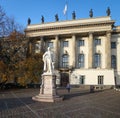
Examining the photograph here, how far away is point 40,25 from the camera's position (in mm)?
56000

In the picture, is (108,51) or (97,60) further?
(97,60)

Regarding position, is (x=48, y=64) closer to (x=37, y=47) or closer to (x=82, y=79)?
(x=82, y=79)

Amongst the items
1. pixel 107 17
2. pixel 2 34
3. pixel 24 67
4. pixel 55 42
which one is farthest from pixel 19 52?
pixel 107 17

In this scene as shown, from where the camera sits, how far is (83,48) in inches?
2094

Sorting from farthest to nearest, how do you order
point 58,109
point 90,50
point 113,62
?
point 113,62
point 90,50
point 58,109

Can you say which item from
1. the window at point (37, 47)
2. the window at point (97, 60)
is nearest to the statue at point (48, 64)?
the window at point (37, 47)

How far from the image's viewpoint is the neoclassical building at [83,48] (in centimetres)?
4919

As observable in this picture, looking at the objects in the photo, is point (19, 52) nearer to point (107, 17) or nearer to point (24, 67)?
point (24, 67)

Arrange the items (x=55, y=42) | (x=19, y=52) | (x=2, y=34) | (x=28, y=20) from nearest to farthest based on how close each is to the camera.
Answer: (x=2, y=34), (x=19, y=52), (x=55, y=42), (x=28, y=20)

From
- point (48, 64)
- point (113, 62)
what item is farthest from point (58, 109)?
point (113, 62)

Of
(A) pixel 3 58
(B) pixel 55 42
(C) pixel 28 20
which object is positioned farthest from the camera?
(C) pixel 28 20

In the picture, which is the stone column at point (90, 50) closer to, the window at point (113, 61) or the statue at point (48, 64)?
the window at point (113, 61)

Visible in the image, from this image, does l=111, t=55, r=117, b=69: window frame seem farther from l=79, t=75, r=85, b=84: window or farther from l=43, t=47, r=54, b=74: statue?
l=43, t=47, r=54, b=74: statue

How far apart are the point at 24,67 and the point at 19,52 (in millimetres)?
3796
